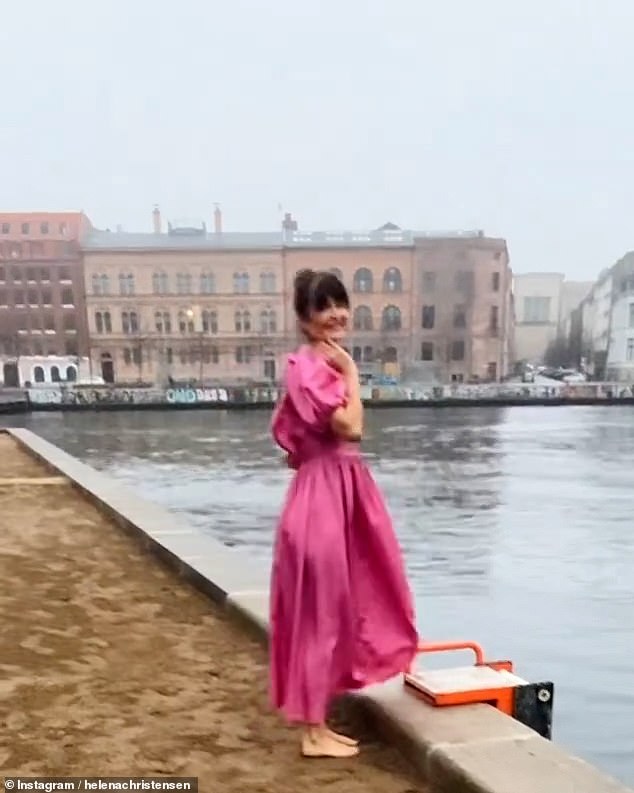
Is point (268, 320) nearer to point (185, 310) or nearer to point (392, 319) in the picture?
point (185, 310)

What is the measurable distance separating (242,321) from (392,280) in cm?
1204

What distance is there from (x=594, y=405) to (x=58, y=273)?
40.8 m

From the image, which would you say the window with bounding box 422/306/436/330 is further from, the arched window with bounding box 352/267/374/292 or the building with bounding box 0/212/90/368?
the building with bounding box 0/212/90/368

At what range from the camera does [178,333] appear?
67.8m

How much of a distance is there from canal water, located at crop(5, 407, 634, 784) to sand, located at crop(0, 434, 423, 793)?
2.43 meters

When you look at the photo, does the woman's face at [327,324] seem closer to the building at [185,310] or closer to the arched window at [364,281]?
the building at [185,310]

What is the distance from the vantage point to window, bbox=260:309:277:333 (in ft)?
225

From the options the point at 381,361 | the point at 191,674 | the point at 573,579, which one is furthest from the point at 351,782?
the point at 381,361

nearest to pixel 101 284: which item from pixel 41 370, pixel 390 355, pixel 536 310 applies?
pixel 41 370

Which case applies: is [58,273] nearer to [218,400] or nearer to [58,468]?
[218,400]

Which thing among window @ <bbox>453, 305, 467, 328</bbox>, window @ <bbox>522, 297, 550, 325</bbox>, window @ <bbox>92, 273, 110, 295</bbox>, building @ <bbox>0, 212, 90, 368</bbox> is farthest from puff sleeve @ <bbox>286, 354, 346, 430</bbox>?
window @ <bbox>522, 297, 550, 325</bbox>

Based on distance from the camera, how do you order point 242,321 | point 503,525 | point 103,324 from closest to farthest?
1. point 503,525
2. point 103,324
3. point 242,321

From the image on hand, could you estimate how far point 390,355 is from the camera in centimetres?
6781
